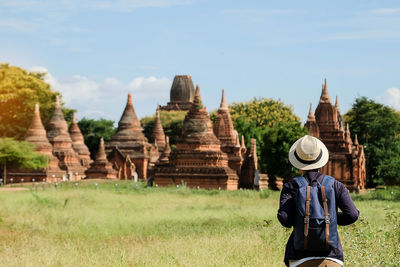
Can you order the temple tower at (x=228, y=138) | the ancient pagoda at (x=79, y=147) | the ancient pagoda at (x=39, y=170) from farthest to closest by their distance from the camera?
1. the ancient pagoda at (x=79, y=147)
2. the ancient pagoda at (x=39, y=170)
3. the temple tower at (x=228, y=138)

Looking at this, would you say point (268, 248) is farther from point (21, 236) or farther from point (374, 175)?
point (374, 175)

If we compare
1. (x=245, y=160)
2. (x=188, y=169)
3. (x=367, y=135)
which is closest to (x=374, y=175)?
(x=367, y=135)

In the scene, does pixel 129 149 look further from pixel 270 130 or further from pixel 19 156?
pixel 270 130

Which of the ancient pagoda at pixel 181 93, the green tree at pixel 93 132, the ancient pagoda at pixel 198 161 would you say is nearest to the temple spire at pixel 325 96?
the ancient pagoda at pixel 198 161

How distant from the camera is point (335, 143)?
42.8 meters

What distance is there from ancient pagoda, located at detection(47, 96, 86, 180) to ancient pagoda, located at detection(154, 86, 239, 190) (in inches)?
482

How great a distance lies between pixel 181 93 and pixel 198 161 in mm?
39549

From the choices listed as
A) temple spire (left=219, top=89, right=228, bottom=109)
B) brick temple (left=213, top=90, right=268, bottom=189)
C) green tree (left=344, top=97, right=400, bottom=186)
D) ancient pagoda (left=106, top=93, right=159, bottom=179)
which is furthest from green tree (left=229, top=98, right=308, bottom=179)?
ancient pagoda (left=106, top=93, right=159, bottom=179)

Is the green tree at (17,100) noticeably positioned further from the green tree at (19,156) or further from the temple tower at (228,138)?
the temple tower at (228,138)

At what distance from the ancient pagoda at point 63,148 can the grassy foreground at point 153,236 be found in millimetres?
24320

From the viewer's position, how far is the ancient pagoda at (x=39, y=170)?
42562mm

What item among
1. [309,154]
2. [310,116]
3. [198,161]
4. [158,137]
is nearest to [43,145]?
[158,137]

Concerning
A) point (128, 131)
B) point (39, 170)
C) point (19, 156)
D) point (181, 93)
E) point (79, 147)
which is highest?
point (181, 93)

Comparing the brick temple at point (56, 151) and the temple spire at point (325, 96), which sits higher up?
the temple spire at point (325, 96)
